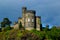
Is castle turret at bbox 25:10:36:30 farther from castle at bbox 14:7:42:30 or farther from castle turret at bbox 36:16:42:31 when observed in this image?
castle turret at bbox 36:16:42:31

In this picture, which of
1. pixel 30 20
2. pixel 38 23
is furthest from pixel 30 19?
pixel 38 23

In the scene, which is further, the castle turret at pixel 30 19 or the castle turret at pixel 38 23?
the castle turret at pixel 38 23

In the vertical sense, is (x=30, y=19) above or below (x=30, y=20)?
above

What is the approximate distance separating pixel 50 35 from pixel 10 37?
808 centimetres

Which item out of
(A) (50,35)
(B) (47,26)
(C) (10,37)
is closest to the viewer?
(C) (10,37)

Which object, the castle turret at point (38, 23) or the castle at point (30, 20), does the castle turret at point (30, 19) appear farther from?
the castle turret at point (38, 23)

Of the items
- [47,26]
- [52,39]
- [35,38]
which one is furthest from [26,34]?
[47,26]

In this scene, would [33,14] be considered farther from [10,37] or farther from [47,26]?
[10,37]

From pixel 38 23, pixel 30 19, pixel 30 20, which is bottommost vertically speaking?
pixel 38 23

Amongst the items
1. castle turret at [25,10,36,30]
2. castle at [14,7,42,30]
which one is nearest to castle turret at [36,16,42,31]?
castle at [14,7,42,30]

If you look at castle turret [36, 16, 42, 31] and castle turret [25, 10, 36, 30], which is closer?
castle turret [25, 10, 36, 30]

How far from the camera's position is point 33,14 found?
7256cm

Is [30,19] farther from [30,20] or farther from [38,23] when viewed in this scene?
[38,23]

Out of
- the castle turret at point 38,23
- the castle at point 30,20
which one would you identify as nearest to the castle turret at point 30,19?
the castle at point 30,20
